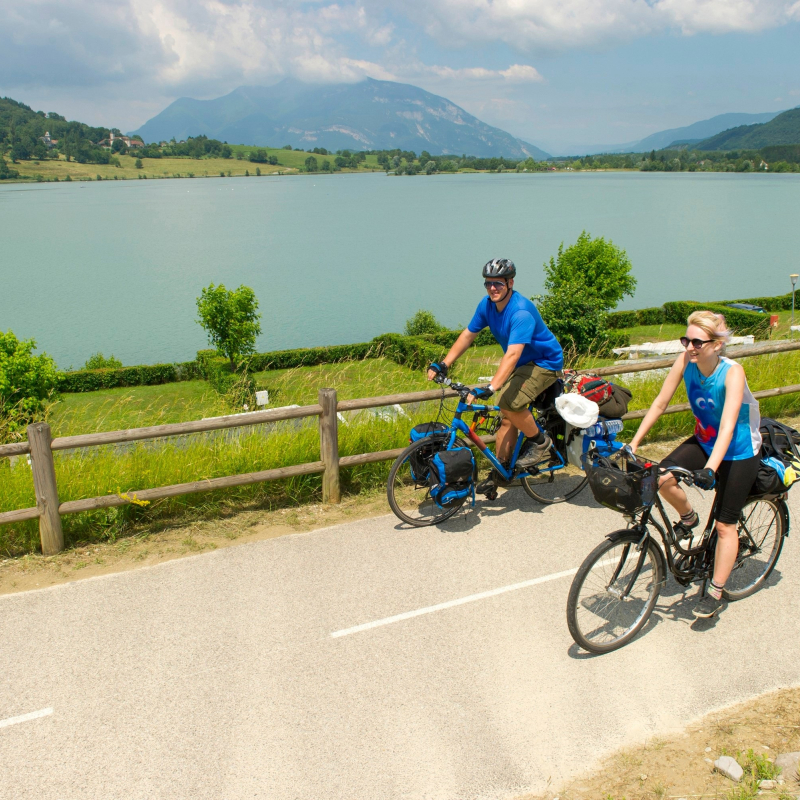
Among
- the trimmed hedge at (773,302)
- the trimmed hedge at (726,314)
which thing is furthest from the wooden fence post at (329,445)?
the trimmed hedge at (773,302)

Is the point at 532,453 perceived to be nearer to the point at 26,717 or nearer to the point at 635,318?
the point at 26,717

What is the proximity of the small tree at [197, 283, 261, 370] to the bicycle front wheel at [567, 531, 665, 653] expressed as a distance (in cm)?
2900

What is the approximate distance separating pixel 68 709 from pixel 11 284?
73.3 m

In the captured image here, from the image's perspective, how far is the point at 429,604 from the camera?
4.66 m

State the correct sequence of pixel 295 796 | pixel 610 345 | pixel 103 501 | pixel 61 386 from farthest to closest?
pixel 610 345 < pixel 61 386 < pixel 103 501 < pixel 295 796

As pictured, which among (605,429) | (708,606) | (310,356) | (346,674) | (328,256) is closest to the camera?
(346,674)

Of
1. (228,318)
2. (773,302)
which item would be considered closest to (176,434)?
(228,318)

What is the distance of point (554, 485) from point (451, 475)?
1.46 meters

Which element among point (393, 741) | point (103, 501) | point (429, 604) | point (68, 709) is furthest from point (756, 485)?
point (103, 501)

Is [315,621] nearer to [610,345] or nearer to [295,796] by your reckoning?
[295,796]

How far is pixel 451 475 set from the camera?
5.50m

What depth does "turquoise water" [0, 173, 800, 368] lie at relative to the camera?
53188 mm

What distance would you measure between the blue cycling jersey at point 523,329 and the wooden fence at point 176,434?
85 centimetres

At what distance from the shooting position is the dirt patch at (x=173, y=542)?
5117 millimetres
